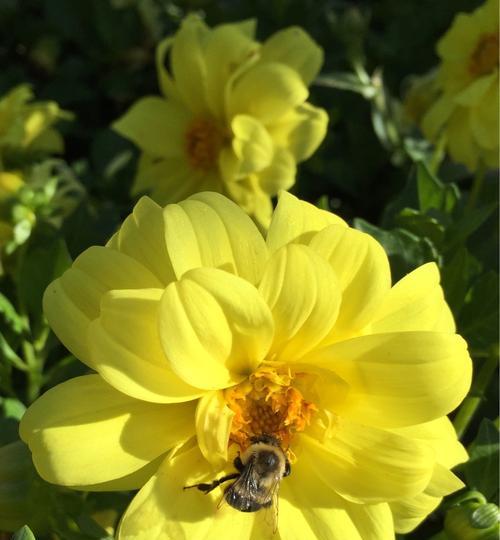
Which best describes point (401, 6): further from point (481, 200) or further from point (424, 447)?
point (424, 447)

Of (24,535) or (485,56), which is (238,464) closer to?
(24,535)

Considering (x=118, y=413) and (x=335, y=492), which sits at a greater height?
(x=118, y=413)

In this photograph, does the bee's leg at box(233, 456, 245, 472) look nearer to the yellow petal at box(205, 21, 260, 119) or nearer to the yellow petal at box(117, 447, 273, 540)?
the yellow petal at box(117, 447, 273, 540)

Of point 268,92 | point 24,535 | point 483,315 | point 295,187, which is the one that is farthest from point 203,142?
point 24,535

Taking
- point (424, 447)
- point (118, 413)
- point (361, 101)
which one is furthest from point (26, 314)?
point (361, 101)

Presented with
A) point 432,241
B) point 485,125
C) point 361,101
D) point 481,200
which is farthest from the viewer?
point 361,101
